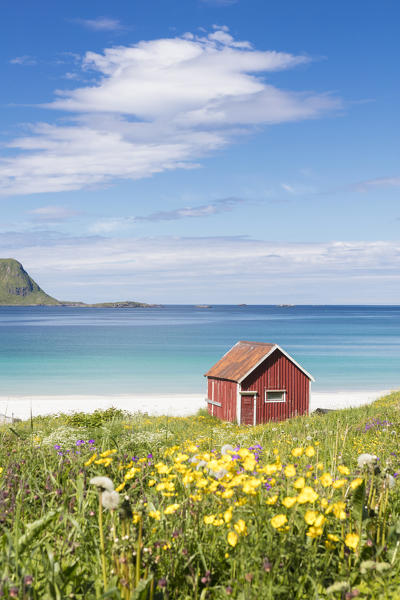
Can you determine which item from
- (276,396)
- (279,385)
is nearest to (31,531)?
(279,385)

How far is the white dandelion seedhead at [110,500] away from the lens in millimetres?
3229

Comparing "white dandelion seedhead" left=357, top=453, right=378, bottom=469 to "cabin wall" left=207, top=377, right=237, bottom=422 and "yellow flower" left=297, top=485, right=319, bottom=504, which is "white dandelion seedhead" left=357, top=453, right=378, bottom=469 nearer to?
"yellow flower" left=297, top=485, right=319, bottom=504

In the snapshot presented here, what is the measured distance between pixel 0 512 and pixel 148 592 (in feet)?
6.16

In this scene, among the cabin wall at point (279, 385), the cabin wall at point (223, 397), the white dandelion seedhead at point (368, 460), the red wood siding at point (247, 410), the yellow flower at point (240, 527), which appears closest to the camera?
the yellow flower at point (240, 527)

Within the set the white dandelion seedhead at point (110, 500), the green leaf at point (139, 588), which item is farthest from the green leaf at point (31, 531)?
the green leaf at point (139, 588)

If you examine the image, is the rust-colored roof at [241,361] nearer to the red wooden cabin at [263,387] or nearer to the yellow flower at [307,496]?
the red wooden cabin at [263,387]

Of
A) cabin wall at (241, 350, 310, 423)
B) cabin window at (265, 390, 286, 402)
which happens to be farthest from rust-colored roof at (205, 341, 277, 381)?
cabin window at (265, 390, 286, 402)

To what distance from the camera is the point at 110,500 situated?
325 cm

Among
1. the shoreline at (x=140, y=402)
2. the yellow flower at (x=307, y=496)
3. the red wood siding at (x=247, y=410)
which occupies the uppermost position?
the yellow flower at (x=307, y=496)

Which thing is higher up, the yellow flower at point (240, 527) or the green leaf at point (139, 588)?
the yellow flower at point (240, 527)

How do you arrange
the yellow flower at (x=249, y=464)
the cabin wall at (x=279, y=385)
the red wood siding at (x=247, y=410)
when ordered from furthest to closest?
the cabin wall at (x=279, y=385), the red wood siding at (x=247, y=410), the yellow flower at (x=249, y=464)

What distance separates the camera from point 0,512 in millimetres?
4602

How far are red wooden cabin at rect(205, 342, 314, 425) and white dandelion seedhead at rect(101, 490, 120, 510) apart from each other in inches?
976

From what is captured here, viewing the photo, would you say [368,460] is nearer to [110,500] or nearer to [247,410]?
[110,500]
